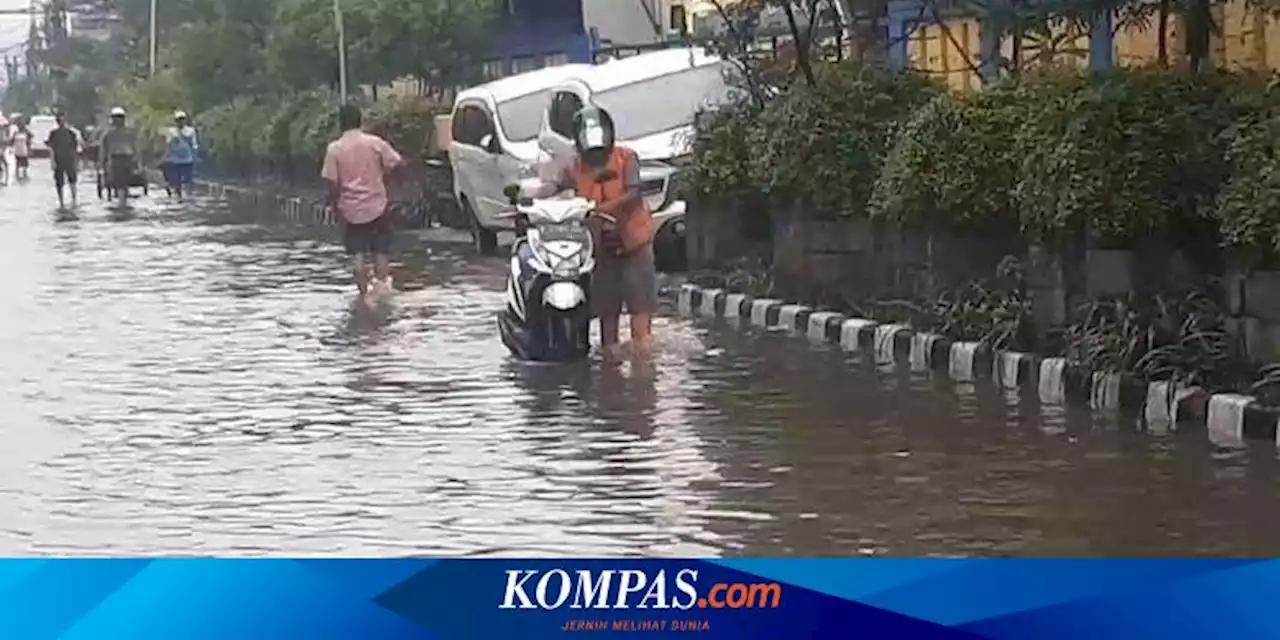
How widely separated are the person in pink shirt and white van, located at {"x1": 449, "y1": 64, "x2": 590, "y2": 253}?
4629 mm

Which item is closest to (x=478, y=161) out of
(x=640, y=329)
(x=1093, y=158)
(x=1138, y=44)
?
(x=1138, y=44)

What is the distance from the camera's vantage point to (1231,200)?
34.8ft

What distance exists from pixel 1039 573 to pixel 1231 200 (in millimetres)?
4205

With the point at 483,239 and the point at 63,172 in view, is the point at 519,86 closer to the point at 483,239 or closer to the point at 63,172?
the point at 483,239

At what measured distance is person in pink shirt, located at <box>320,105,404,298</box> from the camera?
18.5m

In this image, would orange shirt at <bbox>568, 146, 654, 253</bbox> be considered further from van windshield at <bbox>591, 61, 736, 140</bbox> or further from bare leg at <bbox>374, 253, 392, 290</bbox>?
van windshield at <bbox>591, 61, 736, 140</bbox>

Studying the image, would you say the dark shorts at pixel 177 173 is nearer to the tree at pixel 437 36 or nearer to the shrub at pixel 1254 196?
the tree at pixel 437 36

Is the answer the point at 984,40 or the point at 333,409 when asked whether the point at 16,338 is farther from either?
the point at 984,40

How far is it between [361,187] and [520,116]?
6408 mm

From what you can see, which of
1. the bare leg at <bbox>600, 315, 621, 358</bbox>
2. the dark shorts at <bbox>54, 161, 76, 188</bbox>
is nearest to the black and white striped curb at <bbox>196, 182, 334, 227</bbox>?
the dark shorts at <bbox>54, 161, 76, 188</bbox>

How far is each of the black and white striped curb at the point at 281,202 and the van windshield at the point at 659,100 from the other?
5.76 m

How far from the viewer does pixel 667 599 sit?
20.3ft

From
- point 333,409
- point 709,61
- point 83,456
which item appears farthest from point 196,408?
point 709,61

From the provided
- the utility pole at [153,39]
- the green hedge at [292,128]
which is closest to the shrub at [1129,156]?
the green hedge at [292,128]
